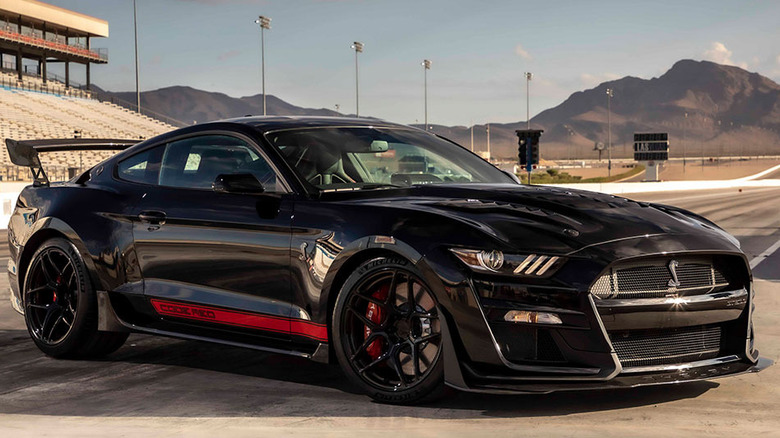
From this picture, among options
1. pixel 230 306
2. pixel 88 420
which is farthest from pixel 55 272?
pixel 88 420

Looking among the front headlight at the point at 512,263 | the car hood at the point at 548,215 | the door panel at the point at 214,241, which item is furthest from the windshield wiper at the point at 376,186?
the front headlight at the point at 512,263

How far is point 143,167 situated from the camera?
6.67m

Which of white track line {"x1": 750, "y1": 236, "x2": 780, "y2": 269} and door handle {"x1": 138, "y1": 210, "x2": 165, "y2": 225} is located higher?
door handle {"x1": 138, "y1": 210, "x2": 165, "y2": 225}

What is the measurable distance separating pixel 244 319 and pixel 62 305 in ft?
5.52

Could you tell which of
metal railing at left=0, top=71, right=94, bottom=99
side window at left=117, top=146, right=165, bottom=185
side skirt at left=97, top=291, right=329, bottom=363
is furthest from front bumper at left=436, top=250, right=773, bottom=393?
metal railing at left=0, top=71, right=94, bottom=99

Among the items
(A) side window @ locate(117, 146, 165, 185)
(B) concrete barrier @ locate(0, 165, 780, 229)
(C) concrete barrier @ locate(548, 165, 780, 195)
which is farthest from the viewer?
(C) concrete barrier @ locate(548, 165, 780, 195)

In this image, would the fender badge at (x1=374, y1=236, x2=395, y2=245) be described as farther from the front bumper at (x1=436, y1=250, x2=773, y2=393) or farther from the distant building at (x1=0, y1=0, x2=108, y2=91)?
the distant building at (x1=0, y1=0, x2=108, y2=91)

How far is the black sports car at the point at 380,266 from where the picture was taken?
15.6 feet

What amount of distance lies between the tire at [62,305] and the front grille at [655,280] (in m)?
3.41

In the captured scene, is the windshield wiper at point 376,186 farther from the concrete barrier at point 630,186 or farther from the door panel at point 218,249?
the concrete barrier at point 630,186

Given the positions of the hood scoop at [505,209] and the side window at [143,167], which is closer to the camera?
the hood scoop at [505,209]

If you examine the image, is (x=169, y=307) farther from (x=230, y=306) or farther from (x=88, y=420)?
(x=88, y=420)

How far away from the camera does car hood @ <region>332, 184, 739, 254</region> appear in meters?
4.85

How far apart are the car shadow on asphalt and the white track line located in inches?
351
